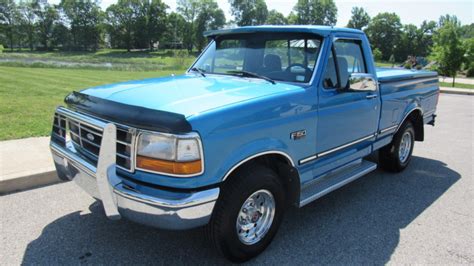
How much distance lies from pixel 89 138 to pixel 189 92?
0.93 meters

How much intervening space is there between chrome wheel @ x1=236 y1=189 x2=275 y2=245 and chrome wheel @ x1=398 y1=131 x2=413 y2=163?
11.1 ft

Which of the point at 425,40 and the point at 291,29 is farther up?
the point at 425,40

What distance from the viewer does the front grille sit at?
2777 mm

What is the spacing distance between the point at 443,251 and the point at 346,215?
102 centimetres

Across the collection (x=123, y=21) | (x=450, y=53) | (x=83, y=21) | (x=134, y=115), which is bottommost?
(x=134, y=115)

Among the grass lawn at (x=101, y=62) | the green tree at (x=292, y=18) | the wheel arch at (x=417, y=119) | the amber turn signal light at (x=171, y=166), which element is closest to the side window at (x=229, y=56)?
the amber turn signal light at (x=171, y=166)

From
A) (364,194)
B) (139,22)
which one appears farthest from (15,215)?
(139,22)

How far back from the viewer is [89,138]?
315 cm

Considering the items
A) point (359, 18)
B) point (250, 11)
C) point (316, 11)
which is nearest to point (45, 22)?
point (250, 11)

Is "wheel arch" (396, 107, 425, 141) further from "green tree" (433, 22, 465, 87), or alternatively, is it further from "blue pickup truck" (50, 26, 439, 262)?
"green tree" (433, 22, 465, 87)

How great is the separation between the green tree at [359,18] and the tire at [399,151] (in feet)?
361

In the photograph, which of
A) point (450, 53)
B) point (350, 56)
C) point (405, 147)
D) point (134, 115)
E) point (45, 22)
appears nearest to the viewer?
point (134, 115)

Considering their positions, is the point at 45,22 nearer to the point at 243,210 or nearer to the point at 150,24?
the point at 150,24

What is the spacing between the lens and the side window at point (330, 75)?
3.82m
